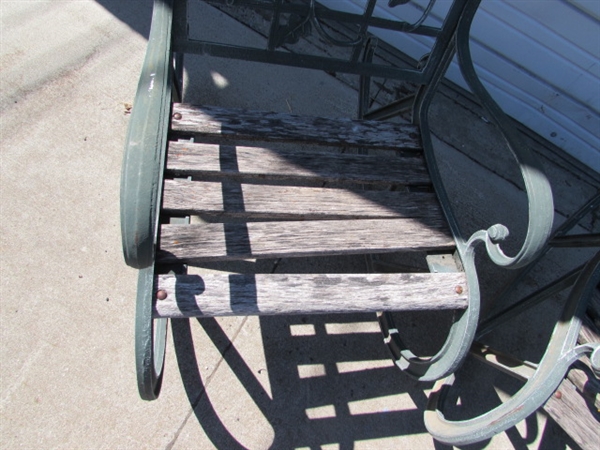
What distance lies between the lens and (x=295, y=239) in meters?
1.40

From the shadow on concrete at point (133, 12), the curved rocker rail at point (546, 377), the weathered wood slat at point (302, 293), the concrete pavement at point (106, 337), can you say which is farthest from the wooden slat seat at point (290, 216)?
the shadow on concrete at point (133, 12)

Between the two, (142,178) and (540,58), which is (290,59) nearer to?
(142,178)

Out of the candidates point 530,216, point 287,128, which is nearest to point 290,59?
point 287,128

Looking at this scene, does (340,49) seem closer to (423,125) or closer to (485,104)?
A: (423,125)

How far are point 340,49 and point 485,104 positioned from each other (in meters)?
1.55

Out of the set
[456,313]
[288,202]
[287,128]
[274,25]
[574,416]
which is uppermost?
[274,25]

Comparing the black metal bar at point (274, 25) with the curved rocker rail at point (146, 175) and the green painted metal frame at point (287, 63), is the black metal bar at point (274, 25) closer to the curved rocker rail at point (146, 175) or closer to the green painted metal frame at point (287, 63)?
the green painted metal frame at point (287, 63)

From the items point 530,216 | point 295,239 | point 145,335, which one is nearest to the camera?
point 145,335

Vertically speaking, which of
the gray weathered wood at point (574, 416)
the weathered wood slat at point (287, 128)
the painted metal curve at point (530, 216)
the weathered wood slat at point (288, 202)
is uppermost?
the painted metal curve at point (530, 216)

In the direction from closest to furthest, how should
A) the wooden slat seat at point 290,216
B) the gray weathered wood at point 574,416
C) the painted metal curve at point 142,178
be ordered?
1. the painted metal curve at point 142,178
2. the wooden slat seat at point 290,216
3. the gray weathered wood at point 574,416

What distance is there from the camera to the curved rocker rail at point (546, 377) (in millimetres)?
1320

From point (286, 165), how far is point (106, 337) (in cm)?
98

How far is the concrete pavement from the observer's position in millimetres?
1646

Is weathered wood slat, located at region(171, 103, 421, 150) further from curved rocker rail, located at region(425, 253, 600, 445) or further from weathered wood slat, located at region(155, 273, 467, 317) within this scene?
curved rocker rail, located at region(425, 253, 600, 445)
